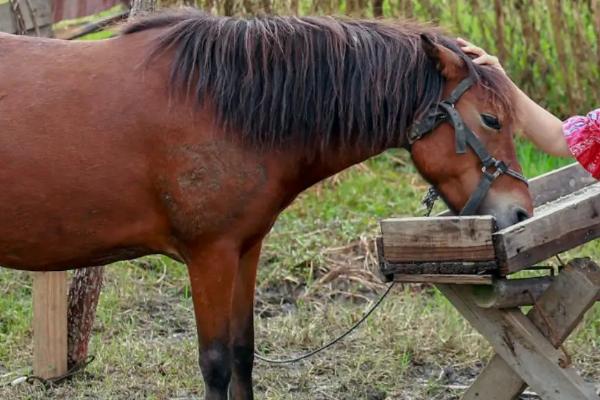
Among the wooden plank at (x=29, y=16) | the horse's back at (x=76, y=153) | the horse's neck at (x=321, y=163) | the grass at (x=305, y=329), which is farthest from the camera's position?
the wooden plank at (x=29, y=16)

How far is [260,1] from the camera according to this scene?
719 cm

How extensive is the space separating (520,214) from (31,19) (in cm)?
296

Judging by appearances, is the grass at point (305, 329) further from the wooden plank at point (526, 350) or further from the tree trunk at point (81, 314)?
the wooden plank at point (526, 350)

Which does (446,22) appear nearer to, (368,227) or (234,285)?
(368,227)

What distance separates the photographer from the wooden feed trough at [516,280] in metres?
3.52

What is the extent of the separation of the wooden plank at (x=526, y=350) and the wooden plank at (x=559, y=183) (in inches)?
30.4

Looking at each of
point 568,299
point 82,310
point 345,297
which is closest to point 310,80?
point 568,299

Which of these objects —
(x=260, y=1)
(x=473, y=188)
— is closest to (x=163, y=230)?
(x=473, y=188)

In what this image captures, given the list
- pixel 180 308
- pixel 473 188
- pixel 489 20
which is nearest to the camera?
pixel 473 188

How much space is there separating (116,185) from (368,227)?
9.62 ft

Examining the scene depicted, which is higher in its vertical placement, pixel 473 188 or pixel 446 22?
pixel 473 188

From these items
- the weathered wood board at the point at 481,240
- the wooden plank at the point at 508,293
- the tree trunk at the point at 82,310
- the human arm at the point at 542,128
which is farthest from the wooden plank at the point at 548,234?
the tree trunk at the point at 82,310

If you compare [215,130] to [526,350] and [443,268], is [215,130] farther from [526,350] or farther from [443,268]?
[526,350]

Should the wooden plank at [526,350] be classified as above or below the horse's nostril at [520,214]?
below
